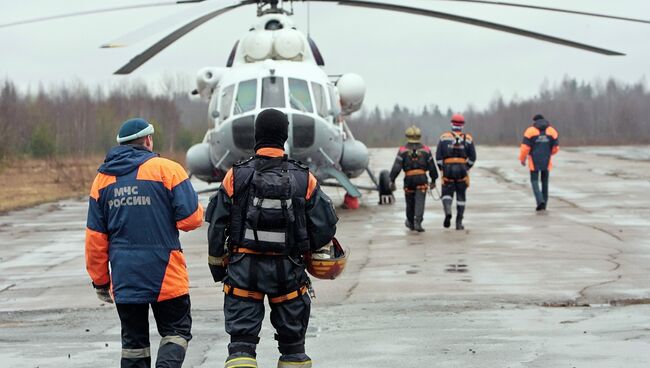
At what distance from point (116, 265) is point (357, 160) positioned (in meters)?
15.8

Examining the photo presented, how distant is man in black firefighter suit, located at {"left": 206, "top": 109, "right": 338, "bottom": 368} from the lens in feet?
21.1

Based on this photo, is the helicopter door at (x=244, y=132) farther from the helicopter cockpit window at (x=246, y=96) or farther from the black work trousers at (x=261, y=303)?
the black work trousers at (x=261, y=303)

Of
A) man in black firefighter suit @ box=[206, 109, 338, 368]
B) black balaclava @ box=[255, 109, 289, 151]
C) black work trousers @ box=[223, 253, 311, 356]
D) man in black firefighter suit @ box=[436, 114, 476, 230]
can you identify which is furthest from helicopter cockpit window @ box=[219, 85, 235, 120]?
black work trousers @ box=[223, 253, 311, 356]

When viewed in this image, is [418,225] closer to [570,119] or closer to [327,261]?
[327,261]

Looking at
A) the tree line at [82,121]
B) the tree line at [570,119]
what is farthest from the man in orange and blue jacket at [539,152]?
the tree line at [570,119]

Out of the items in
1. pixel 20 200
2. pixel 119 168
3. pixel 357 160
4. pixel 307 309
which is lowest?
pixel 20 200

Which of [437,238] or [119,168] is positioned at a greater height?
[119,168]

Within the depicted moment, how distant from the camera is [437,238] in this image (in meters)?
16.6

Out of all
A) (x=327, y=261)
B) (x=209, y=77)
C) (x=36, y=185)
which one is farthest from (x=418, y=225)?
(x=36, y=185)

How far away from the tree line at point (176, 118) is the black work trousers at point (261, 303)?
28.3 metres

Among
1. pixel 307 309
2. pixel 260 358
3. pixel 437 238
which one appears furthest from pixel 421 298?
pixel 437 238

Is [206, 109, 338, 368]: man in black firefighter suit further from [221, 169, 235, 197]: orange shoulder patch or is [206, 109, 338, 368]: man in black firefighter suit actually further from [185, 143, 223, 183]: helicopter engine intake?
[185, 143, 223, 183]: helicopter engine intake

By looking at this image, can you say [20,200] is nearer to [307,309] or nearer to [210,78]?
[210,78]

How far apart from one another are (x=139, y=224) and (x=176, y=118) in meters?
73.8
